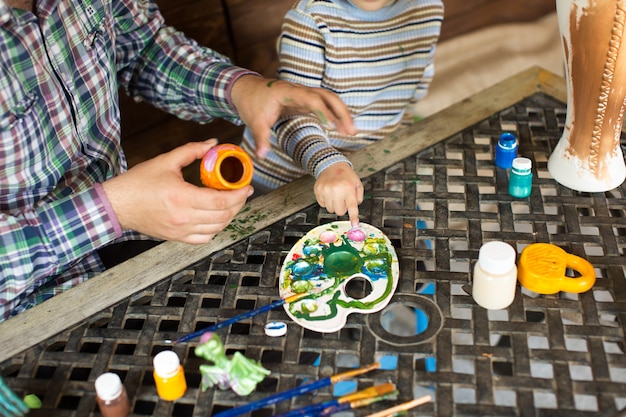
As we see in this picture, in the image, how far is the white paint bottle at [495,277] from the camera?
94 cm

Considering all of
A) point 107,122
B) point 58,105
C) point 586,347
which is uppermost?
point 58,105

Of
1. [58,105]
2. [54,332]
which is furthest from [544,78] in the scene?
[54,332]

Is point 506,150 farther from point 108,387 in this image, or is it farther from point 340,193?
point 108,387

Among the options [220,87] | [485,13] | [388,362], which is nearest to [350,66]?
[220,87]

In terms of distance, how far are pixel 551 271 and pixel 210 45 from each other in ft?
4.41

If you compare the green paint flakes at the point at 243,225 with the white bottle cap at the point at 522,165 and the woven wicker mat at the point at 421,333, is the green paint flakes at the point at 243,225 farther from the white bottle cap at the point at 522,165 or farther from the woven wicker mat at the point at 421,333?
the white bottle cap at the point at 522,165

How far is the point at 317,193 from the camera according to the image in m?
1.15

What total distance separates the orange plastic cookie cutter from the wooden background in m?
1.28

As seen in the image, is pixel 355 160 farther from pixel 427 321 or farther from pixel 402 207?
pixel 427 321

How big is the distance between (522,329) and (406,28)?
82 centimetres

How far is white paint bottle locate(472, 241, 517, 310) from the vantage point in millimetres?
936

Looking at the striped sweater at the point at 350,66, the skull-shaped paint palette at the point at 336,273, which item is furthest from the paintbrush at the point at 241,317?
the striped sweater at the point at 350,66

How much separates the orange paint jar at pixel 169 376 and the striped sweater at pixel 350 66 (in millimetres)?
504

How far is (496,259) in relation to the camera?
94 cm
